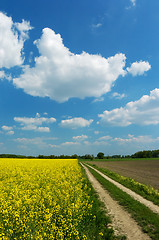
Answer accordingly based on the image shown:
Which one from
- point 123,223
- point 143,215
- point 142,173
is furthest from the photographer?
point 142,173

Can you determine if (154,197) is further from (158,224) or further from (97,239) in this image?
(97,239)

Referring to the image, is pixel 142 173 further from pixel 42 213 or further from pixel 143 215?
pixel 42 213

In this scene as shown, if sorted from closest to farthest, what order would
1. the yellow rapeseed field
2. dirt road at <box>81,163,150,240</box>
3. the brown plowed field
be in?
the yellow rapeseed field < dirt road at <box>81,163,150,240</box> < the brown plowed field

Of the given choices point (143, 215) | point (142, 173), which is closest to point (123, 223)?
point (143, 215)

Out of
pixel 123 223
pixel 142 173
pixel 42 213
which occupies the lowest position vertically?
pixel 142 173

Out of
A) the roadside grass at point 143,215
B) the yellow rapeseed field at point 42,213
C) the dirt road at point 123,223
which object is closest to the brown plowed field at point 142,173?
the roadside grass at point 143,215

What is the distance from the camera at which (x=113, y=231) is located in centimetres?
664

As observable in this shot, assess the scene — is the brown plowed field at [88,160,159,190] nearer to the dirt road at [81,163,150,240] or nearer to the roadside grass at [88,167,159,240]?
the roadside grass at [88,167,159,240]

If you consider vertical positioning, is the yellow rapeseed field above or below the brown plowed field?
above

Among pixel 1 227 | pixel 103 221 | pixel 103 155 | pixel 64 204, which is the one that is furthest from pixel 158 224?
pixel 103 155

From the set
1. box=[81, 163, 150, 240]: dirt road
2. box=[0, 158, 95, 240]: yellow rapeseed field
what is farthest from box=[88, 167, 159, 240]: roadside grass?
box=[0, 158, 95, 240]: yellow rapeseed field

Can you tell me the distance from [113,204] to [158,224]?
11.1 ft

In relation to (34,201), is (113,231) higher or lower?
lower

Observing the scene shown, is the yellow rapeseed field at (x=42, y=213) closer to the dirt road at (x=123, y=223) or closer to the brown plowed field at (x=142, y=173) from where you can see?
the dirt road at (x=123, y=223)
